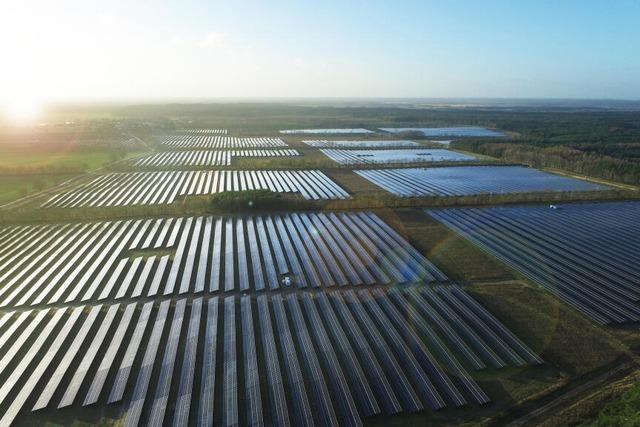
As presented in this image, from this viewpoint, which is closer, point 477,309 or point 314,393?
point 314,393

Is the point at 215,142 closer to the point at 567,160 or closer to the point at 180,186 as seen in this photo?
the point at 180,186

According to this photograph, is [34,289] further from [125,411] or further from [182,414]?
[182,414]

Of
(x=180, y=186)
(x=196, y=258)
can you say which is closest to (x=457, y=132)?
(x=180, y=186)

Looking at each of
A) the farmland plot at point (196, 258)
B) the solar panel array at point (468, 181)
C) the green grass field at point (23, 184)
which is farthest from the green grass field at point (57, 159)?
the solar panel array at point (468, 181)

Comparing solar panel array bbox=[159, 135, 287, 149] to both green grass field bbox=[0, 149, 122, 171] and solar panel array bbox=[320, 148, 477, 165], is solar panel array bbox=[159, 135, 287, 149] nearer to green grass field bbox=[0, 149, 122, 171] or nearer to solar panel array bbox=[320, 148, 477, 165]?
solar panel array bbox=[320, 148, 477, 165]

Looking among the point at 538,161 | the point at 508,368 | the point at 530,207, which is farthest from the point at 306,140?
the point at 508,368

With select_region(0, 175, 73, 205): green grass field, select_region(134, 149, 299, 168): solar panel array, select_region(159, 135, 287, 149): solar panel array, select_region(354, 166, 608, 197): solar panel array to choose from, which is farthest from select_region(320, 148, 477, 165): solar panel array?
select_region(0, 175, 73, 205): green grass field

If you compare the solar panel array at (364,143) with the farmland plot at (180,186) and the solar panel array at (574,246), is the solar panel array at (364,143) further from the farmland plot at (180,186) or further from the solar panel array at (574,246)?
the solar panel array at (574,246)
